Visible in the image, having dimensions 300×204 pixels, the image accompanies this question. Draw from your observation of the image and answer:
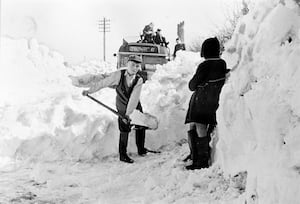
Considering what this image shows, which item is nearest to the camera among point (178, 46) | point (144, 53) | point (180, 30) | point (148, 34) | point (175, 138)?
point (175, 138)

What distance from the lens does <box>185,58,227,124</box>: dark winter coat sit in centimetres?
502

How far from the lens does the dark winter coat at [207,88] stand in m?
5.02

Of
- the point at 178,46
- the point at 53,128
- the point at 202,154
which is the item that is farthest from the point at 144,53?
the point at 202,154

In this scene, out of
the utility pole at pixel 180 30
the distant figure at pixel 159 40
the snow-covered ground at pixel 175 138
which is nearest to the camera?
the snow-covered ground at pixel 175 138

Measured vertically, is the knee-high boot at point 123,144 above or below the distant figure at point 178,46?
below

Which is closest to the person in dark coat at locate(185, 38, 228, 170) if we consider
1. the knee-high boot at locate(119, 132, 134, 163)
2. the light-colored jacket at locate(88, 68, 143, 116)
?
the light-colored jacket at locate(88, 68, 143, 116)

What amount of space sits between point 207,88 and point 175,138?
2.27 metres

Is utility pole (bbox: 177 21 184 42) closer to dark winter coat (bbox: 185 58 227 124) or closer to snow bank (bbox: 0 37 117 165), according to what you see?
snow bank (bbox: 0 37 117 165)

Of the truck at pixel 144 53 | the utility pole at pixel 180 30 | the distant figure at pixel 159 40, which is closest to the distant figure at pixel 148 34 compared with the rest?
the distant figure at pixel 159 40

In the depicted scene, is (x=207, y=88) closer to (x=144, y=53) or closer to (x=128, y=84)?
(x=128, y=84)

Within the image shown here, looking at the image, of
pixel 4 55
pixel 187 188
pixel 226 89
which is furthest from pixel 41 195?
pixel 4 55

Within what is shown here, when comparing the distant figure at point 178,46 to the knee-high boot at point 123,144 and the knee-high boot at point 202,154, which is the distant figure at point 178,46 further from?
the knee-high boot at point 202,154

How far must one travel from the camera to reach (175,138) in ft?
23.6

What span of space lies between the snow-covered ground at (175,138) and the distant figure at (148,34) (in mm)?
6615
